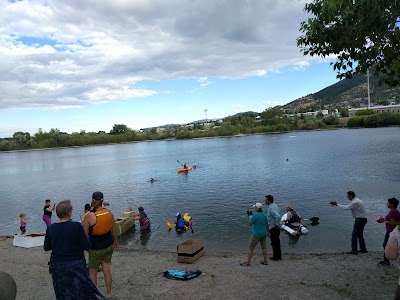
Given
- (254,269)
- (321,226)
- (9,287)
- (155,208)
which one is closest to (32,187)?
(155,208)

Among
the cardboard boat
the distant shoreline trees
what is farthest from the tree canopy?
the distant shoreline trees

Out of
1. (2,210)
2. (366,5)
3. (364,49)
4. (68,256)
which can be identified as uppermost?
(366,5)

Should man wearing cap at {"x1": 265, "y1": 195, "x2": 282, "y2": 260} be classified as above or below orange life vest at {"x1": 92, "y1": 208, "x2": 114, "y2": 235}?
below

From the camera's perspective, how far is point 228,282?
30.6 feet

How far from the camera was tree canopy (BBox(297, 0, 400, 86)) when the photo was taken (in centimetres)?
662

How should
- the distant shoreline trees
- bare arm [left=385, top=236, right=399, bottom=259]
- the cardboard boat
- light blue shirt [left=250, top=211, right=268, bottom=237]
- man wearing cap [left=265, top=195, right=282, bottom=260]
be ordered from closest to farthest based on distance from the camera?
bare arm [left=385, top=236, right=399, bottom=259], light blue shirt [left=250, top=211, right=268, bottom=237], man wearing cap [left=265, top=195, right=282, bottom=260], the cardboard boat, the distant shoreline trees

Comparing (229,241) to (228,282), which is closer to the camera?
(228,282)

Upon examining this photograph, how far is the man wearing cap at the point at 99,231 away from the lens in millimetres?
6625

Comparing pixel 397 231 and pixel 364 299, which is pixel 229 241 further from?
pixel 397 231

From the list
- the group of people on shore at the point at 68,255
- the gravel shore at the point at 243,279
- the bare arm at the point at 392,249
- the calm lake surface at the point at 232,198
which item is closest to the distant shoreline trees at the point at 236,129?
the calm lake surface at the point at 232,198

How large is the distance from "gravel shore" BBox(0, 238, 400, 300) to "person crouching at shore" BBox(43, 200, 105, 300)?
125 inches

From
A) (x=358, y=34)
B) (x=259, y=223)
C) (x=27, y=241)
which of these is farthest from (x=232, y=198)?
(x=358, y=34)

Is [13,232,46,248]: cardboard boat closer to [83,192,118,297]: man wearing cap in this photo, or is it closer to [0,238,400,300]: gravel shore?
[0,238,400,300]: gravel shore

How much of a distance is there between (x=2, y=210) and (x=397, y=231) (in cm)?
3513
